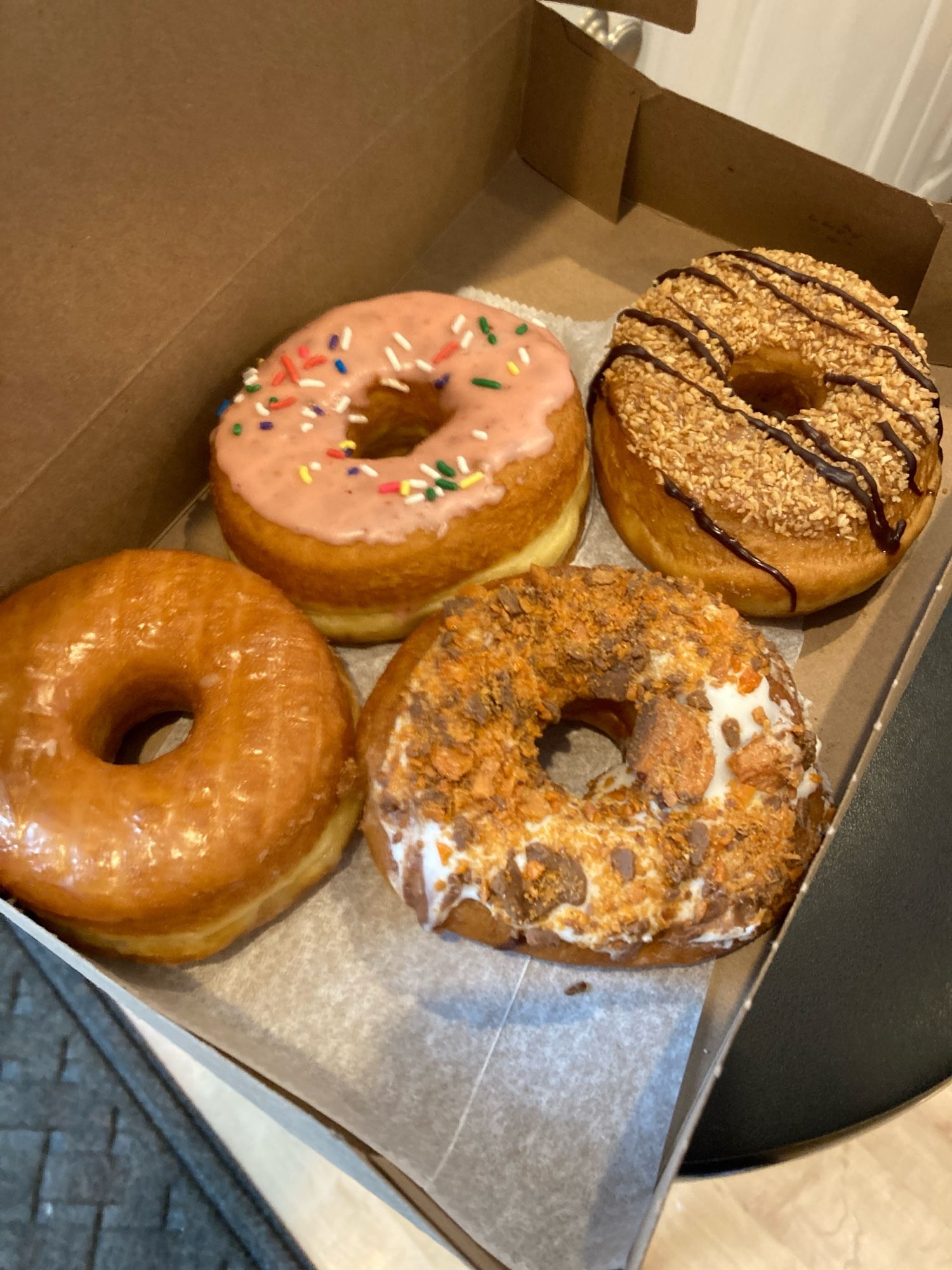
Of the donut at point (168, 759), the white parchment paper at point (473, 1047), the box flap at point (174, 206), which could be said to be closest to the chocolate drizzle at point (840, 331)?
the box flap at point (174, 206)

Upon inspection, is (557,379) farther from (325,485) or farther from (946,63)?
(946,63)

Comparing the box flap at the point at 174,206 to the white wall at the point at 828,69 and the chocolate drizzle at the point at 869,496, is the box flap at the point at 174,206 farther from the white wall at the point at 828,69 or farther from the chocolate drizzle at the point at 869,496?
the chocolate drizzle at the point at 869,496

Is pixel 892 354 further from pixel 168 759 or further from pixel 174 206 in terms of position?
pixel 168 759

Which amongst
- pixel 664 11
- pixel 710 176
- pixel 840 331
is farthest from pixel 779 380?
pixel 664 11

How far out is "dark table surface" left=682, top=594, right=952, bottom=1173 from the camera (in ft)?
4.98

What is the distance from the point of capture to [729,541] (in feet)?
5.88

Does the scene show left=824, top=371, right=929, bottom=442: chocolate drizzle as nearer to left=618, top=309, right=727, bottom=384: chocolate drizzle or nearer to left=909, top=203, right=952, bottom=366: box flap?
left=618, top=309, right=727, bottom=384: chocolate drizzle

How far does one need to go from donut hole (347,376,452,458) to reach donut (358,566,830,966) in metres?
0.45

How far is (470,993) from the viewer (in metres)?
1.65

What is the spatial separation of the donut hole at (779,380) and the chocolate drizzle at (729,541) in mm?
389

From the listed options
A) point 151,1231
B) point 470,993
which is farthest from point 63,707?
point 151,1231

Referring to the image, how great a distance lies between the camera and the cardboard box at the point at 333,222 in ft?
4.58

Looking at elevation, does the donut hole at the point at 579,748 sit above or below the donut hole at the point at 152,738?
above

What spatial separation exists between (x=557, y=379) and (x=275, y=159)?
0.65 meters
